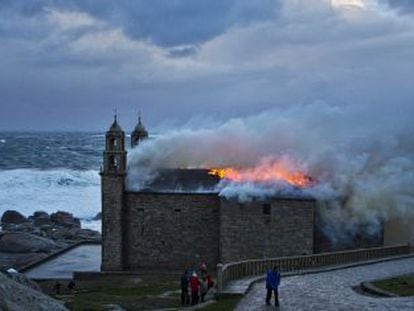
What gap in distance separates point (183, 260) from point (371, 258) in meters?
10.2

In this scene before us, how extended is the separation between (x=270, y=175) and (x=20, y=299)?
20710 millimetres

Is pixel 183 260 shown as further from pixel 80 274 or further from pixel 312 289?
pixel 312 289

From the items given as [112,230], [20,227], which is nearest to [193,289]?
[112,230]

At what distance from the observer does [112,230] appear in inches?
1500

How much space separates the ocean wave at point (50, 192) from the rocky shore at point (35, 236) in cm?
675

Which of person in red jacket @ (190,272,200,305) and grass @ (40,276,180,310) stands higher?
person in red jacket @ (190,272,200,305)

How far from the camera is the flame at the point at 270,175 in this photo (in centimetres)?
3659

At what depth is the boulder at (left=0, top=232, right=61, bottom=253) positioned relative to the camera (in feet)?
160

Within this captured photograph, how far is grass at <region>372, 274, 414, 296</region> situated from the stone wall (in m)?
7.87

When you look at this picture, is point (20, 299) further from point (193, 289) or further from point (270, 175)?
point (270, 175)

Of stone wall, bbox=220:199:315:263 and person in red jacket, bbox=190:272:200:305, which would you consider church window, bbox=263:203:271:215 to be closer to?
stone wall, bbox=220:199:315:263

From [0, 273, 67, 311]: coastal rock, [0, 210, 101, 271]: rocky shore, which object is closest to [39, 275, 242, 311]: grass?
[0, 273, 67, 311]: coastal rock

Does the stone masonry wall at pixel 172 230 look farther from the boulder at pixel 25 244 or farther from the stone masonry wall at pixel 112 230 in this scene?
the boulder at pixel 25 244

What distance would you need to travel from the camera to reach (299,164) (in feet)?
125
